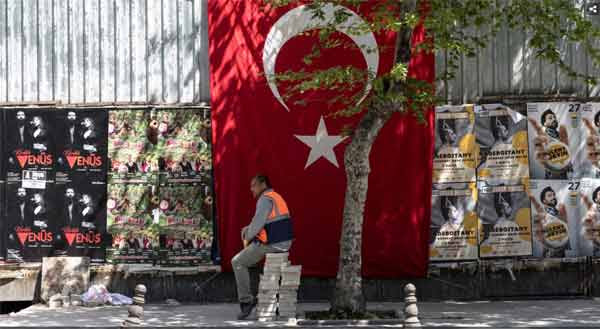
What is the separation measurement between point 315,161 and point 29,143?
4.63m

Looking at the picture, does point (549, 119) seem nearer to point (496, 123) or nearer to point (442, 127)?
point (496, 123)

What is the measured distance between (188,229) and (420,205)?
12.3 ft

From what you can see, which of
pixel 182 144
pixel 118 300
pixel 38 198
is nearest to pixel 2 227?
pixel 38 198

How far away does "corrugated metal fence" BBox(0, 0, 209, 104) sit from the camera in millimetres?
16203

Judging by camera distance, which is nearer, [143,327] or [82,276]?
[143,327]

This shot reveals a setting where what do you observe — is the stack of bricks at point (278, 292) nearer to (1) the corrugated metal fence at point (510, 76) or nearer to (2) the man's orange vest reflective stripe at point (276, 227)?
(2) the man's orange vest reflective stripe at point (276, 227)

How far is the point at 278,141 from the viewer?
51.6 feet

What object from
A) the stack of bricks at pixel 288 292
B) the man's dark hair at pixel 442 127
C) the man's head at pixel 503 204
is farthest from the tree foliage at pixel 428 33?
the man's head at pixel 503 204

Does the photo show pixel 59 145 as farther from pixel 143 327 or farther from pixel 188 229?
pixel 143 327

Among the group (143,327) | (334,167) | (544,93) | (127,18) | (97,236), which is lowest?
(143,327)

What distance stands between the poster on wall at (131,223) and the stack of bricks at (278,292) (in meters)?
3.08

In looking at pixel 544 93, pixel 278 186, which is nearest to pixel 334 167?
pixel 278 186

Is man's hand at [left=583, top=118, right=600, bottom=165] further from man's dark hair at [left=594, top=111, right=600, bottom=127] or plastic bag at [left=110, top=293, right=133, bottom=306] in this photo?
plastic bag at [left=110, top=293, right=133, bottom=306]

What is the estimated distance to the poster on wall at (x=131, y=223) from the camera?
52.5 feet
